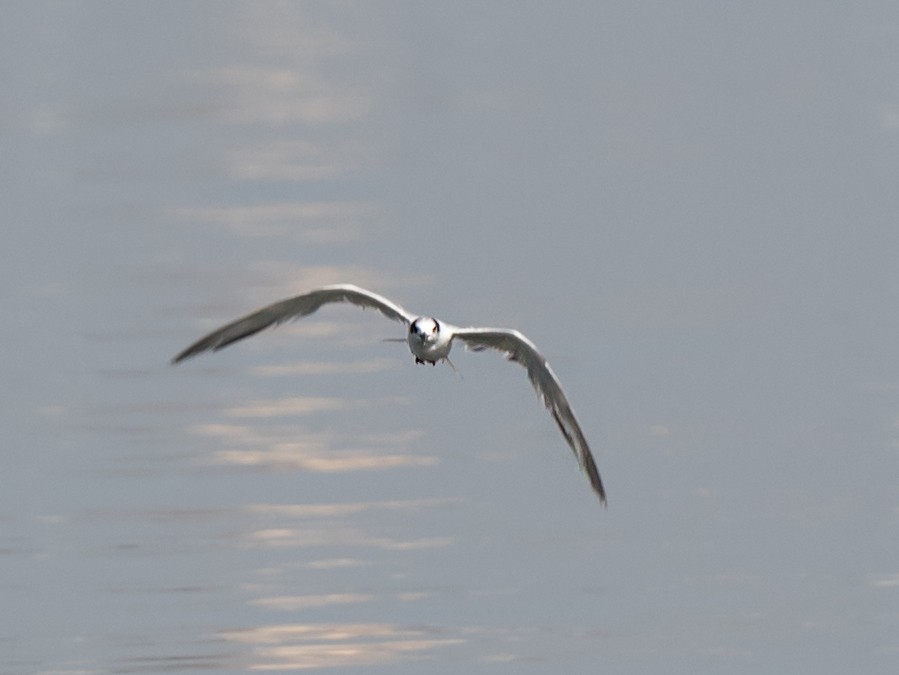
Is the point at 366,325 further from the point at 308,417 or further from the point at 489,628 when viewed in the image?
the point at 489,628

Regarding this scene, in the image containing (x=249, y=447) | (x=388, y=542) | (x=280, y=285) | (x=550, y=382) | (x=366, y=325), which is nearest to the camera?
(x=550, y=382)

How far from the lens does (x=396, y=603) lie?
2061 cm

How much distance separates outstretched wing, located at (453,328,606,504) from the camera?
60.5ft

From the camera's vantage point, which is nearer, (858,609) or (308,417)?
(858,609)

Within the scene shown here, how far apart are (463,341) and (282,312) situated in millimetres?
1416

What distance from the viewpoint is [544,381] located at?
733 inches

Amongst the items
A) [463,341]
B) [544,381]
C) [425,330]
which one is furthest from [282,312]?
[544,381]

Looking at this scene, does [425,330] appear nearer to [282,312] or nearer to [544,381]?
[544,381]

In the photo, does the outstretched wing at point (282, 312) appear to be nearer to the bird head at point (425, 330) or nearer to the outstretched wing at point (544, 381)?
the bird head at point (425, 330)

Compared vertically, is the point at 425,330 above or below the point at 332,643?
above

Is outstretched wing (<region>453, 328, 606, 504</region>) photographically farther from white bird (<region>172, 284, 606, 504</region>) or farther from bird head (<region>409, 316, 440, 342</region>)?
bird head (<region>409, 316, 440, 342</region>)

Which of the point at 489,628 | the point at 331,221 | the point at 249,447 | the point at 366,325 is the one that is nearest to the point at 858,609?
the point at 489,628

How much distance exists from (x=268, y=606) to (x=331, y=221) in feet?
53.0

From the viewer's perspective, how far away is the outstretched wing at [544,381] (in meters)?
18.4
